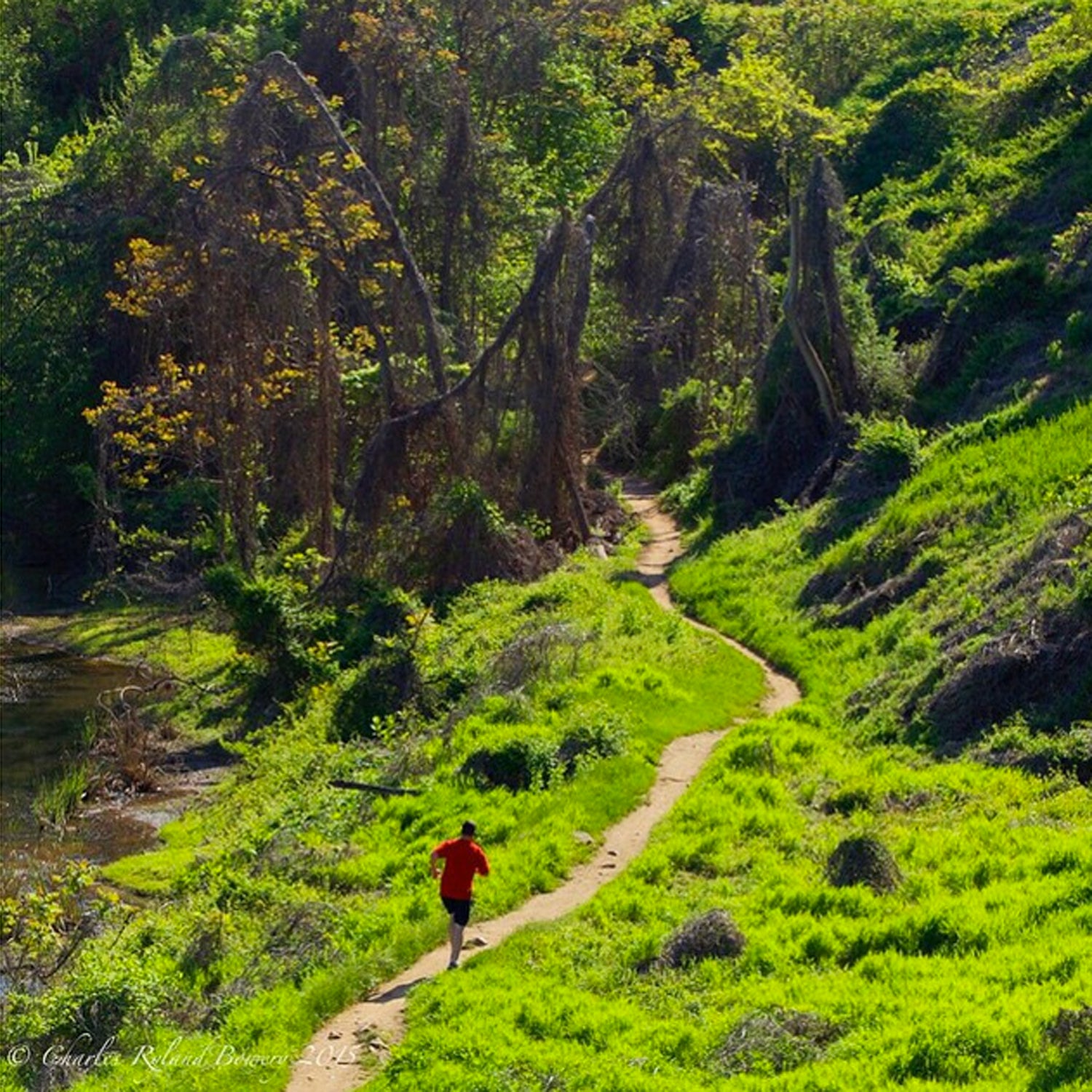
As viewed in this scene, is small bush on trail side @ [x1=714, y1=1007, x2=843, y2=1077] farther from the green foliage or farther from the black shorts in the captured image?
the green foliage

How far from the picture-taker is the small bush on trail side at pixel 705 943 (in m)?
16.0

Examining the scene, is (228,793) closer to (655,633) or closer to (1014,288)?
(655,633)

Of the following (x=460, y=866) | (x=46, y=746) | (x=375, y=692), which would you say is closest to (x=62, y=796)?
(x=46, y=746)

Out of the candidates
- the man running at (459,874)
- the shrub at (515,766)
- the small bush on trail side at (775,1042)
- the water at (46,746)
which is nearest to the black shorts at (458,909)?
the man running at (459,874)

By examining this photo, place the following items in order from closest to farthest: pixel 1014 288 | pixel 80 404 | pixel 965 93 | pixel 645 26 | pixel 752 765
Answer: pixel 752 765 → pixel 1014 288 → pixel 80 404 → pixel 965 93 → pixel 645 26

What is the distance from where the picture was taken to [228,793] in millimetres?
28547

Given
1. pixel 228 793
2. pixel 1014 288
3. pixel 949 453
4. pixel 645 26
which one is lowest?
pixel 228 793

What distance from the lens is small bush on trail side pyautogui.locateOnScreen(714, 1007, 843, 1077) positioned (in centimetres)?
1353

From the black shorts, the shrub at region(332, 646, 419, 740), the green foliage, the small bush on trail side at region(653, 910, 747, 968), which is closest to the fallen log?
the shrub at region(332, 646, 419, 740)

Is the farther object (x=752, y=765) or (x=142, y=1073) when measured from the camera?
(x=752, y=765)

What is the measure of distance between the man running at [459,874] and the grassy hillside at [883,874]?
422mm

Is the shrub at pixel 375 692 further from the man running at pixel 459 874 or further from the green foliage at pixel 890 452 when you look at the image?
the man running at pixel 459 874

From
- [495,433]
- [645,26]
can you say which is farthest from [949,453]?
[645,26]

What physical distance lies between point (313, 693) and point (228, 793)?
3.77 meters
